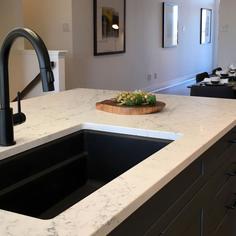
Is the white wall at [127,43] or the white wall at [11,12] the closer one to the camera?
the white wall at [11,12]

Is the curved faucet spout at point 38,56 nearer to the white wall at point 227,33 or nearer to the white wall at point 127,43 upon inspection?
the white wall at point 127,43

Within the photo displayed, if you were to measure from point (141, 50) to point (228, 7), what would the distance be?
1.96 meters

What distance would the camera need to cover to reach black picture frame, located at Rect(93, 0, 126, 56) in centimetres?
690

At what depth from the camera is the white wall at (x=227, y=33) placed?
8.43m

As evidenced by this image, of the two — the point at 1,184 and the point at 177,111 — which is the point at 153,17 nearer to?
the point at 177,111

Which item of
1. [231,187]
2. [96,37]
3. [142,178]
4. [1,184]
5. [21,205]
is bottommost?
[231,187]

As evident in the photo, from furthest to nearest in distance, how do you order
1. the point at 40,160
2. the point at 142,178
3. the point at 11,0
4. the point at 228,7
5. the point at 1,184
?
the point at 228,7 → the point at 11,0 → the point at 40,160 → the point at 1,184 → the point at 142,178

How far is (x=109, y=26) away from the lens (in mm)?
7207

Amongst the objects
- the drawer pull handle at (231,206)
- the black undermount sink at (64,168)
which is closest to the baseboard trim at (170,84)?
the drawer pull handle at (231,206)

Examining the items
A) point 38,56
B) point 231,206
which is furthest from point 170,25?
point 38,56


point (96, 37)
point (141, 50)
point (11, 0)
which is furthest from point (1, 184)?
point (141, 50)

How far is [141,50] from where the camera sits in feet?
28.0

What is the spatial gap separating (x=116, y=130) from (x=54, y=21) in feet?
16.9

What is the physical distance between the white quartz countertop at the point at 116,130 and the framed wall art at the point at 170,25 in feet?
23.1
